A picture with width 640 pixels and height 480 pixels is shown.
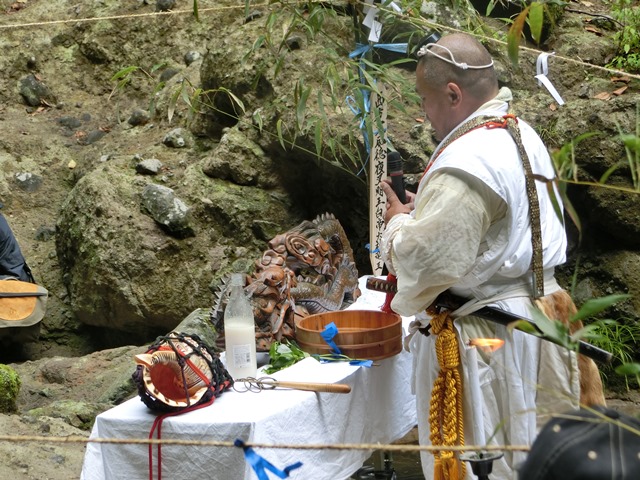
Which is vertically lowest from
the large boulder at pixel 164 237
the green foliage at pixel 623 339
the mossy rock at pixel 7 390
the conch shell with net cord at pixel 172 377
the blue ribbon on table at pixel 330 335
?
the green foliage at pixel 623 339

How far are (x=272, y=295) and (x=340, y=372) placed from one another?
0.58 m

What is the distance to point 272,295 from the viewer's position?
375 centimetres

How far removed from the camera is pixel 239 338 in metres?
3.18

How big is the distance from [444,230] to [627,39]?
Answer: 471 centimetres

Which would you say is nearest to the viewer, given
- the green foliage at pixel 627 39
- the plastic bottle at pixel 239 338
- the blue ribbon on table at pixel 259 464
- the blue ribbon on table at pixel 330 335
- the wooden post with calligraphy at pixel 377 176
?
the blue ribbon on table at pixel 259 464

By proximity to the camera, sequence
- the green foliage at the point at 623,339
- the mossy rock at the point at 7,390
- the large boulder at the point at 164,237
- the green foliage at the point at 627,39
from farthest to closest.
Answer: the large boulder at the point at 164,237
the green foliage at the point at 627,39
the green foliage at the point at 623,339
the mossy rock at the point at 7,390

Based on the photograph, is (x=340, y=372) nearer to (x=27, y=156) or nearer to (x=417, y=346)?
(x=417, y=346)

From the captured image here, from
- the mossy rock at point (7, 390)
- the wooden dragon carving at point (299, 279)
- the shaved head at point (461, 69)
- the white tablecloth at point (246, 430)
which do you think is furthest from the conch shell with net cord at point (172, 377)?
the mossy rock at point (7, 390)

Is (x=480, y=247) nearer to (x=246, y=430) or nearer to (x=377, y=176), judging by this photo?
(x=246, y=430)

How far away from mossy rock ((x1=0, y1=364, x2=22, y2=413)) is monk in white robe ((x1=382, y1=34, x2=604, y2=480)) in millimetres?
3106

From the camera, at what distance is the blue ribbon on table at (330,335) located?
11.3 ft

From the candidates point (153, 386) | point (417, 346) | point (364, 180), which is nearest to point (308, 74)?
point (364, 180)

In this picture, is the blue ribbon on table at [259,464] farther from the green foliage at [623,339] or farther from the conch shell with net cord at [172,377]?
the green foliage at [623,339]

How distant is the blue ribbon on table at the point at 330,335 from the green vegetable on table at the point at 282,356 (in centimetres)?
13
